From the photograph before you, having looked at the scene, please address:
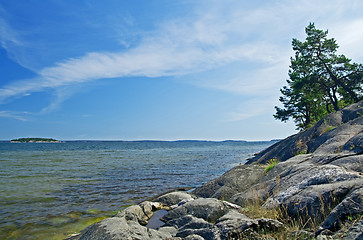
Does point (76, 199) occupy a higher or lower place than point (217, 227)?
Result: lower

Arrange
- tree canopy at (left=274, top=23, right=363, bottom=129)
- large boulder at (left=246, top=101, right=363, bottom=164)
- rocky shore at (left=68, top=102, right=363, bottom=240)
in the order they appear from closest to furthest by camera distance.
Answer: rocky shore at (left=68, top=102, right=363, bottom=240) < large boulder at (left=246, top=101, right=363, bottom=164) < tree canopy at (left=274, top=23, right=363, bottom=129)

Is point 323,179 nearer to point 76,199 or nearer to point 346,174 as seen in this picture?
point 346,174

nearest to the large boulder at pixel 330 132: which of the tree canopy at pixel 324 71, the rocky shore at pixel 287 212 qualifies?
the rocky shore at pixel 287 212

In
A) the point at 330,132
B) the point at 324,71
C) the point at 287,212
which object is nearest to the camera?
the point at 287,212

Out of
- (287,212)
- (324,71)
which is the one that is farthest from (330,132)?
(324,71)

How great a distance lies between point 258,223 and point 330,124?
1263 centimetres

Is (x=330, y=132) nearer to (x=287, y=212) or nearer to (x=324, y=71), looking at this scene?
(x=287, y=212)

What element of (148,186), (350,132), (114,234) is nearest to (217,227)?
(114,234)

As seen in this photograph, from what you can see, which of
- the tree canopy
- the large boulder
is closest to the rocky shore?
the large boulder

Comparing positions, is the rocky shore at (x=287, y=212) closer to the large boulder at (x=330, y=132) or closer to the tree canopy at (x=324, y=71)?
the large boulder at (x=330, y=132)

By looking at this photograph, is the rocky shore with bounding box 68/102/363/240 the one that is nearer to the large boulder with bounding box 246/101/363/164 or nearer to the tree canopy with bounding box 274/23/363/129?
the large boulder with bounding box 246/101/363/164

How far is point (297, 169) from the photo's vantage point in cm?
851

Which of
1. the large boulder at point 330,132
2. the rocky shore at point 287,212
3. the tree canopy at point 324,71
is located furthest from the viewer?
the tree canopy at point 324,71

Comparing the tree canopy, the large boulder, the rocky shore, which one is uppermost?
the tree canopy
